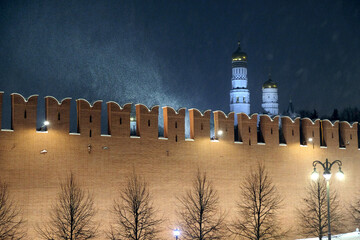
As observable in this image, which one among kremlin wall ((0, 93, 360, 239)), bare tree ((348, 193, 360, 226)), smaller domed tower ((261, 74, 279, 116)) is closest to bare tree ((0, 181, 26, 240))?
kremlin wall ((0, 93, 360, 239))

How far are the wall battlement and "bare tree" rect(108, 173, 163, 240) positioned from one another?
1933mm

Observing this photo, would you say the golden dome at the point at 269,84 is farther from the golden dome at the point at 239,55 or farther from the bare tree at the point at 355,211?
the bare tree at the point at 355,211

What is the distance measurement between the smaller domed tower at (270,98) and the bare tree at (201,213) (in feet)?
204

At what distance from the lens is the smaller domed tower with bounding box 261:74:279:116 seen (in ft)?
295

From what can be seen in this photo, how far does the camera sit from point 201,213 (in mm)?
26188

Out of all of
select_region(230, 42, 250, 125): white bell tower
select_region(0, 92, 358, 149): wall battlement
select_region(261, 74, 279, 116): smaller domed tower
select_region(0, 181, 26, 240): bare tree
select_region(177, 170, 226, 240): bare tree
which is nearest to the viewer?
select_region(0, 181, 26, 240): bare tree

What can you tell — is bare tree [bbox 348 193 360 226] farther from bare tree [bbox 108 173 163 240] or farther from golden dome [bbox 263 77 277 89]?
golden dome [bbox 263 77 277 89]

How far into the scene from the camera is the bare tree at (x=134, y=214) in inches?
990

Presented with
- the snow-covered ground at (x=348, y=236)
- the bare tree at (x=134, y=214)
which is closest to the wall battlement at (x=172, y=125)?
the bare tree at (x=134, y=214)

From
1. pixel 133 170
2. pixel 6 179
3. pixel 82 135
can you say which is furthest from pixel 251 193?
pixel 6 179

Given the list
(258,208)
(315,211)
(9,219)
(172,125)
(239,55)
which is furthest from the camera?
(239,55)

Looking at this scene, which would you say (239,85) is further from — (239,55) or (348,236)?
(348,236)

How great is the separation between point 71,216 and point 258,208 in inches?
365

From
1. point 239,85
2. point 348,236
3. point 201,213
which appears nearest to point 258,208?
point 201,213
